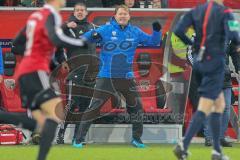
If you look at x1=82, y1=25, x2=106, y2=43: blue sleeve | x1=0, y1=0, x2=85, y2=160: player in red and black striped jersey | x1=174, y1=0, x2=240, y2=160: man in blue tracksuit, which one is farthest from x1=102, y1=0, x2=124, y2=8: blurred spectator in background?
x1=0, y1=0, x2=85, y2=160: player in red and black striped jersey

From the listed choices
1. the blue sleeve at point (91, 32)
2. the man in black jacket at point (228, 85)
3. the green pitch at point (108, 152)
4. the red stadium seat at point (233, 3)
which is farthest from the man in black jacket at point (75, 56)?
the red stadium seat at point (233, 3)

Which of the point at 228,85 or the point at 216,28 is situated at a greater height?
the point at 216,28

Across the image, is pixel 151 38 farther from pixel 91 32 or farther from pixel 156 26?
pixel 91 32

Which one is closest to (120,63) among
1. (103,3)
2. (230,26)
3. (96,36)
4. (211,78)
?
(96,36)

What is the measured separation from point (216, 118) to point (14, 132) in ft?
14.6

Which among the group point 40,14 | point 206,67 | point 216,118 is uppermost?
point 40,14

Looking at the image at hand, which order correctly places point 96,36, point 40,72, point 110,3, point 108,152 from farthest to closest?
point 110,3 → point 96,36 → point 108,152 → point 40,72

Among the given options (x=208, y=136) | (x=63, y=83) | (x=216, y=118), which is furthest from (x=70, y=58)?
(x=216, y=118)

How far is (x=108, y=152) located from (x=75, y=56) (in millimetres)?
2027

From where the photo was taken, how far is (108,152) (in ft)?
35.3

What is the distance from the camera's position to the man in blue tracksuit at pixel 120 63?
37.9 ft

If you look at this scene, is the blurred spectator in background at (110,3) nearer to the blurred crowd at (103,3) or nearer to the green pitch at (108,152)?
the blurred crowd at (103,3)

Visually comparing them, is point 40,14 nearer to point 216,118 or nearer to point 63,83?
point 216,118

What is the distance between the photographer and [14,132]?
40.4 feet
